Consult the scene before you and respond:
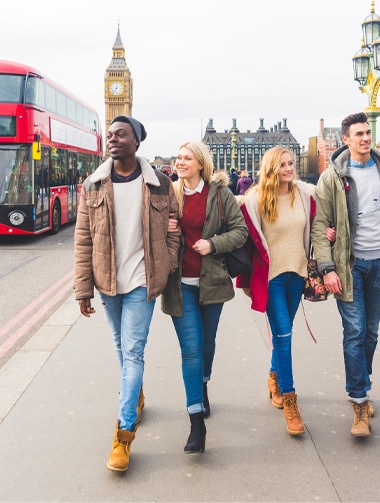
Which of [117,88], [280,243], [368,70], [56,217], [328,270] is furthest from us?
[117,88]

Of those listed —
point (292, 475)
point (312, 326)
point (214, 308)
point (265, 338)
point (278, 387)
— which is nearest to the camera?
point (292, 475)

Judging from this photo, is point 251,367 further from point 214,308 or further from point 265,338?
point 214,308

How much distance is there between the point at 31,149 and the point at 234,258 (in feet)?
33.0

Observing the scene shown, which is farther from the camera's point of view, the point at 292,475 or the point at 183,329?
the point at 183,329

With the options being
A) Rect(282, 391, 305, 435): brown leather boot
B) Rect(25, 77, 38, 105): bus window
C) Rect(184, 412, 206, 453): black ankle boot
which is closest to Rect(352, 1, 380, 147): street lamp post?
Rect(25, 77, 38, 105): bus window

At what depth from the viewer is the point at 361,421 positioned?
338 centimetres

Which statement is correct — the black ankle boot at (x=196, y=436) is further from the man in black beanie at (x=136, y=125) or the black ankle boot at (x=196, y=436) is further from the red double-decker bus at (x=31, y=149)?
the red double-decker bus at (x=31, y=149)

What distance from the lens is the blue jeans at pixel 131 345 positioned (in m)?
3.08

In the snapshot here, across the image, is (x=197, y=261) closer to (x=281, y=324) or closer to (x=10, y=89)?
(x=281, y=324)

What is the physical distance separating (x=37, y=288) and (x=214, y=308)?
5.35 meters

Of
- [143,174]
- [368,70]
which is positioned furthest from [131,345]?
[368,70]

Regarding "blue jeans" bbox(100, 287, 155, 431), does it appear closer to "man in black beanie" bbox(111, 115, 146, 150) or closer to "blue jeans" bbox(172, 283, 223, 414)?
"blue jeans" bbox(172, 283, 223, 414)

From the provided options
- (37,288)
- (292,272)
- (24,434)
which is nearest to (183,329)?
(292,272)

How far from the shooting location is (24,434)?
3.37 metres
